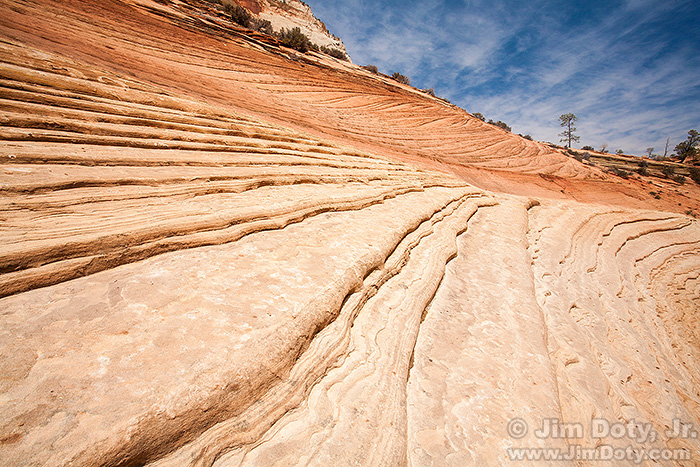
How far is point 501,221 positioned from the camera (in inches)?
249

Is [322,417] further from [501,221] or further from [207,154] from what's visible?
[501,221]

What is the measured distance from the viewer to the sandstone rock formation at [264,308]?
1310mm

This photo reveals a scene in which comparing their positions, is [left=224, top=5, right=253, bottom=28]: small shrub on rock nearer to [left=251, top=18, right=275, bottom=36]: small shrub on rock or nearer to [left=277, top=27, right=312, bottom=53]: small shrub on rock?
[left=251, top=18, right=275, bottom=36]: small shrub on rock

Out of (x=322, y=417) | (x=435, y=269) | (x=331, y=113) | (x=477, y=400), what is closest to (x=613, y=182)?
(x=331, y=113)

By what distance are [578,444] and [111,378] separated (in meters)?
2.88

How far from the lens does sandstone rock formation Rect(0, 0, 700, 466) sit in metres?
1.31

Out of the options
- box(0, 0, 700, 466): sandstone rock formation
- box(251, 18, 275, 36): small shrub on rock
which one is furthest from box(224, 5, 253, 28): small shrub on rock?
box(0, 0, 700, 466): sandstone rock formation

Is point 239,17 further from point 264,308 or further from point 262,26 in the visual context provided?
point 264,308

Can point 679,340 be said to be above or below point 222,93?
below

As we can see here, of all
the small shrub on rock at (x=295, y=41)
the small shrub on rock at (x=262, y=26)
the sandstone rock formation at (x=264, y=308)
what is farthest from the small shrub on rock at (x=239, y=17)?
the sandstone rock formation at (x=264, y=308)

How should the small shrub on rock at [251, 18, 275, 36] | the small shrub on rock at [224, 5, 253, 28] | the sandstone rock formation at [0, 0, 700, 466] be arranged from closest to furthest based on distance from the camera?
the sandstone rock formation at [0, 0, 700, 466] < the small shrub on rock at [224, 5, 253, 28] < the small shrub on rock at [251, 18, 275, 36]

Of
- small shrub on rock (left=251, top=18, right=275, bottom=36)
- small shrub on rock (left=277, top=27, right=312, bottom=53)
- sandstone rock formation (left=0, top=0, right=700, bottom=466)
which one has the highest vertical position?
small shrub on rock (left=251, top=18, right=275, bottom=36)

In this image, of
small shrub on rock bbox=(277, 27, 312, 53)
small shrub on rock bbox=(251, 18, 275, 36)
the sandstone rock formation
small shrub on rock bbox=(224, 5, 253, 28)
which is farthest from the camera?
small shrub on rock bbox=(251, 18, 275, 36)

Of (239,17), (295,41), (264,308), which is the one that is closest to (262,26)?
(239,17)
